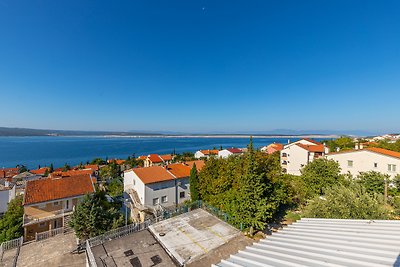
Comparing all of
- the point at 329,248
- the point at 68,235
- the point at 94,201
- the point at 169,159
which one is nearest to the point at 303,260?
the point at 329,248

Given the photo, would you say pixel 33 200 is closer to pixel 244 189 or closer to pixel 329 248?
pixel 244 189

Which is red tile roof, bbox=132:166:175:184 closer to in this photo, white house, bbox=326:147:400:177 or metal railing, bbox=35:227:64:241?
metal railing, bbox=35:227:64:241

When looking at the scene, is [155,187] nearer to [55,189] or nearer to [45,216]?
[55,189]

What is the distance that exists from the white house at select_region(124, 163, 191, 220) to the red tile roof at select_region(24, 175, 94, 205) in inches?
210

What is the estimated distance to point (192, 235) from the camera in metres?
14.0

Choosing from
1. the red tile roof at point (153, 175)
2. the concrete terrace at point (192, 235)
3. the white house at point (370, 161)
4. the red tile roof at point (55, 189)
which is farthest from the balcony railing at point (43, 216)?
the white house at point (370, 161)

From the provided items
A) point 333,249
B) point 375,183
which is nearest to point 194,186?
point 333,249

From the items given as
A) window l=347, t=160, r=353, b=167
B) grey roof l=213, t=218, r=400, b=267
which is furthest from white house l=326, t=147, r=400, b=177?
grey roof l=213, t=218, r=400, b=267

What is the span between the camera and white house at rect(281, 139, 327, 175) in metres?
37.6

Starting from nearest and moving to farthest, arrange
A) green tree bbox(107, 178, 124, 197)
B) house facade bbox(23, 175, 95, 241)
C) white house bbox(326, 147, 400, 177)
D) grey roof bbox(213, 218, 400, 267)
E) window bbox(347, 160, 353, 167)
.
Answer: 1. grey roof bbox(213, 218, 400, 267)
2. house facade bbox(23, 175, 95, 241)
3. white house bbox(326, 147, 400, 177)
4. green tree bbox(107, 178, 124, 197)
5. window bbox(347, 160, 353, 167)

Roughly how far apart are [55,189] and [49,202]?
1.64m

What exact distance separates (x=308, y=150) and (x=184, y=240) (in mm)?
32878

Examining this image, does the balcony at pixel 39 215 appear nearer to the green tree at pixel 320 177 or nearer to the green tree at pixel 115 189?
the green tree at pixel 115 189

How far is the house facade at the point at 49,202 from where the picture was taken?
19.2 m
